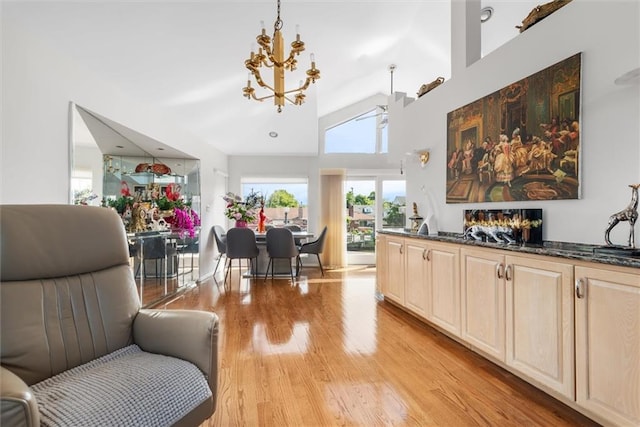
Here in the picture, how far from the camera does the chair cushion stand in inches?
38.5

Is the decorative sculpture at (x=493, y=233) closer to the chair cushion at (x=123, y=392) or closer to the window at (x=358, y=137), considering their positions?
the chair cushion at (x=123, y=392)

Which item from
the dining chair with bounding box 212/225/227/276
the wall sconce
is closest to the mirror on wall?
the dining chair with bounding box 212/225/227/276

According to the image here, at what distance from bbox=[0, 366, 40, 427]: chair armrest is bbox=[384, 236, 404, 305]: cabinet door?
2.90 m

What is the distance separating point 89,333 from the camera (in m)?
1.39

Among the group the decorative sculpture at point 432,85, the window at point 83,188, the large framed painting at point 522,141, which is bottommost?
the window at point 83,188

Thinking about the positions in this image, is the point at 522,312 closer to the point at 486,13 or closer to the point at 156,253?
the point at 486,13

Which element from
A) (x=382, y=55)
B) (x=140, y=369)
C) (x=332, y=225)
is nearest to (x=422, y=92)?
(x=382, y=55)

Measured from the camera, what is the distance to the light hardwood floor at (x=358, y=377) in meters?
1.62

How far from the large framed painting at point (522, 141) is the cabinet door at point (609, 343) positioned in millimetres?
725

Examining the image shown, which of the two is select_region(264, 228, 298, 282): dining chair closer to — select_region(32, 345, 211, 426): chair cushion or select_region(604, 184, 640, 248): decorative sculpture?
select_region(32, 345, 211, 426): chair cushion

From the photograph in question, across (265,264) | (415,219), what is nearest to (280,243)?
(265,264)

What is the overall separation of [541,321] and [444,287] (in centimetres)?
85

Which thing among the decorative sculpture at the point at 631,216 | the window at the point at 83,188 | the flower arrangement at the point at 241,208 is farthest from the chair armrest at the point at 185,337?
the flower arrangement at the point at 241,208

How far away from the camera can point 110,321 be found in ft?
4.79
